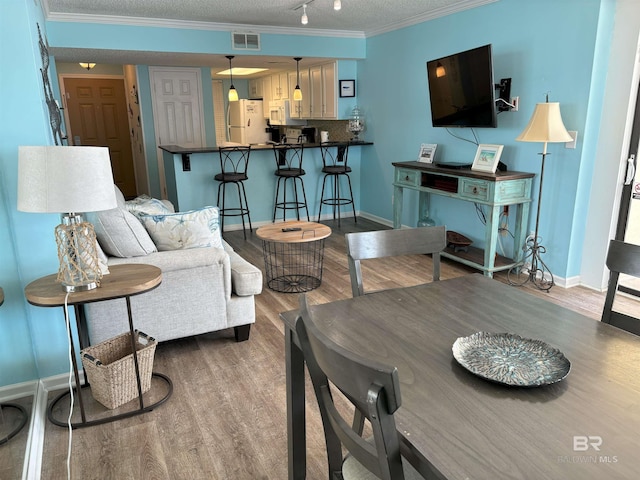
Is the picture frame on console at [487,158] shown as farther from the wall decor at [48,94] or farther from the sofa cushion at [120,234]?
the wall decor at [48,94]

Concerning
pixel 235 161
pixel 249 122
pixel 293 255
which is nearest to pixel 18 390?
pixel 293 255

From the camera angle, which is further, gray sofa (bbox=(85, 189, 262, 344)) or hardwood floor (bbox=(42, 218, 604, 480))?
gray sofa (bbox=(85, 189, 262, 344))

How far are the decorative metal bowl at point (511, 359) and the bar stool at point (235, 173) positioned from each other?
14.1ft

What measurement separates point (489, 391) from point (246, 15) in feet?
15.6

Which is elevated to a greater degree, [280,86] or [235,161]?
[280,86]

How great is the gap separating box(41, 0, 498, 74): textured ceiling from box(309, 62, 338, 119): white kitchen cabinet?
640 millimetres

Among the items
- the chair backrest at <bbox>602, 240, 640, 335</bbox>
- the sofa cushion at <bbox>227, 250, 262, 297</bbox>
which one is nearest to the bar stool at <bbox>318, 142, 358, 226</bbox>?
the sofa cushion at <bbox>227, 250, 262, 297</bbox>

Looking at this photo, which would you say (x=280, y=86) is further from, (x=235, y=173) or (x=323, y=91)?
(x=235, y=173)

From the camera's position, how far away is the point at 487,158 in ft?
13.5

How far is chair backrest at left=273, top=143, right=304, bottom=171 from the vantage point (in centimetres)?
579

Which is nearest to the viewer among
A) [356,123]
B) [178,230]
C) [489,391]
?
[489,391]

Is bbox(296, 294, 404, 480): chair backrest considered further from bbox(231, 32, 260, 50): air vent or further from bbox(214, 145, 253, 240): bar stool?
bbox(231, 32, 260, 50): air vent

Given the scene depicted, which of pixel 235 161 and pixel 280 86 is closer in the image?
pixel 235 161

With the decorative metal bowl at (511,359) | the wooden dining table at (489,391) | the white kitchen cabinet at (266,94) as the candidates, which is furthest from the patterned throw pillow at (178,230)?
the white kitchen cabinet at (266,94)
